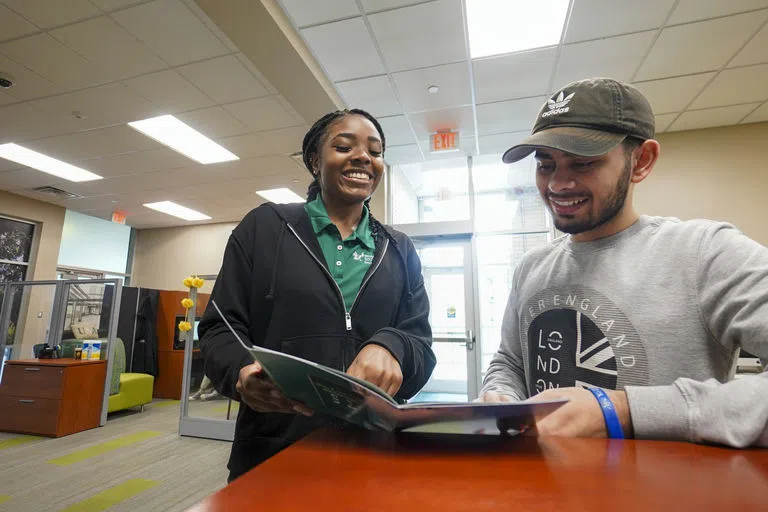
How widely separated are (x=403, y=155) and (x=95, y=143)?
11.7ft

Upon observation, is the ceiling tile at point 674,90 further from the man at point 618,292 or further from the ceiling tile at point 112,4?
the ceiling tile at point 112,4

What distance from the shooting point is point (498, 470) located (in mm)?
379

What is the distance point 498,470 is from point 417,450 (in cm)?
10

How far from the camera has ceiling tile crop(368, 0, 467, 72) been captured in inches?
101

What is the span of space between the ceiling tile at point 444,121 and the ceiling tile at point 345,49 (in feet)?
2.65

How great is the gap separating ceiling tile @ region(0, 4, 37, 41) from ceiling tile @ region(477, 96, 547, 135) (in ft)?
11.6

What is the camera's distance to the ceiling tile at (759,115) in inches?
141

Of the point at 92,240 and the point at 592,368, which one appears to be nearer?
the point at 592,368

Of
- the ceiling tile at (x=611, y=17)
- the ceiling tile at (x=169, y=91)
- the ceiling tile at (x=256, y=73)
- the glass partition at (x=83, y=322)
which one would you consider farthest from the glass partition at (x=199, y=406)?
the ceiling tile at (x=611, y=17)

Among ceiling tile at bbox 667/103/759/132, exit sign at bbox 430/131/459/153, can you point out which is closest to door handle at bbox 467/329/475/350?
exit sign at bbox 430/131/459/153

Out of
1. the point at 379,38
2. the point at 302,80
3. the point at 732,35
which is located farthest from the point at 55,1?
the point at 732,35

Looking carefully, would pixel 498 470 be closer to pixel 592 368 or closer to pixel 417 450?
pixel 417 450

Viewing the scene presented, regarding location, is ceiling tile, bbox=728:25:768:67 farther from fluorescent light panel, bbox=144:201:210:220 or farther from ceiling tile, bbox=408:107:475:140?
fluorescent light panel, bbox=144:201:210:220

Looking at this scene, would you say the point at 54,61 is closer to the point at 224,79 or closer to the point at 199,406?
the point at 224,79
